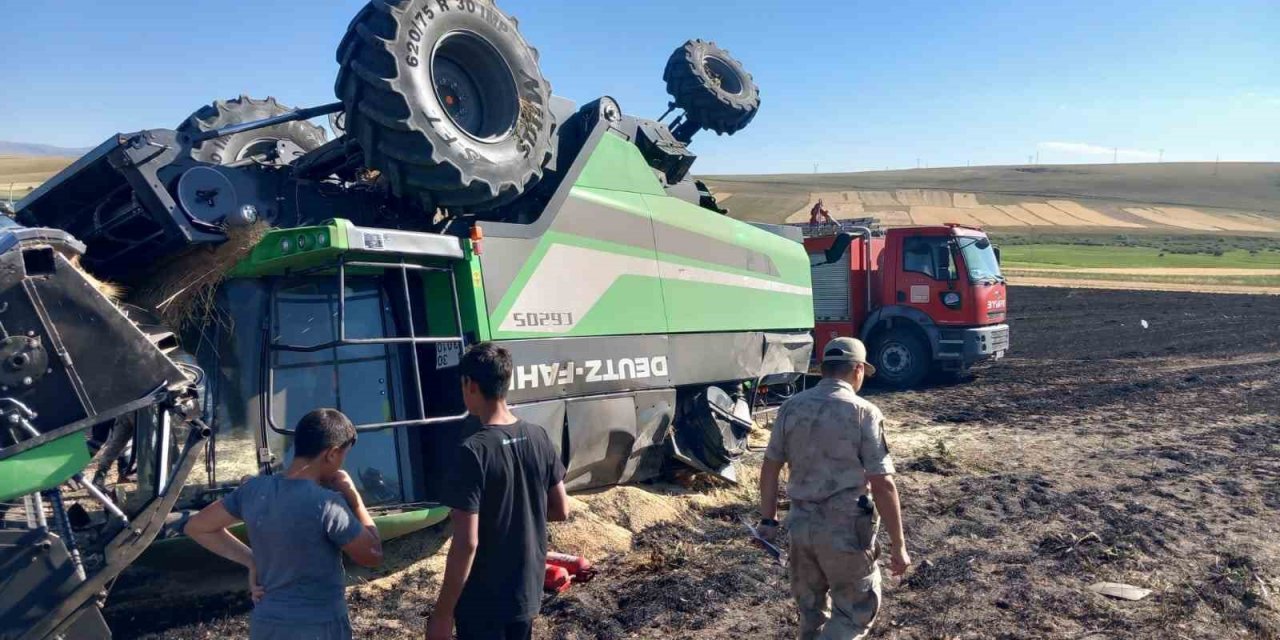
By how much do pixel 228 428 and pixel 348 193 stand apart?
1802 millimetres

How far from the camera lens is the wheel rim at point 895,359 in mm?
14078

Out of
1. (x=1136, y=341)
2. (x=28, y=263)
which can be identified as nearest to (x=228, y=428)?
(x=28, y=263)

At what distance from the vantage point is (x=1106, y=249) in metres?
53.4

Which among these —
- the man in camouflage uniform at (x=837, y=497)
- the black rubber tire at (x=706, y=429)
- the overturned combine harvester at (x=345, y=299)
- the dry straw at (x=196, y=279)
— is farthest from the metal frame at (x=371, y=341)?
the black rubber tire at (x=706, y=429)

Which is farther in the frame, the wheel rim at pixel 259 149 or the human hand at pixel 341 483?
the wheel rim at pixel 259 149

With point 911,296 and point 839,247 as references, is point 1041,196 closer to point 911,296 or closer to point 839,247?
point 911,296

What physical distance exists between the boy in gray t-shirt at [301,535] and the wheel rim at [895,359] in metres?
11.9

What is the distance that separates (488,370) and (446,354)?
2.43 metres

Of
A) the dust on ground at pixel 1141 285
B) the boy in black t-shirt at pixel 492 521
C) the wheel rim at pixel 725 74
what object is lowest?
the dust on ground at pixel 1141 285

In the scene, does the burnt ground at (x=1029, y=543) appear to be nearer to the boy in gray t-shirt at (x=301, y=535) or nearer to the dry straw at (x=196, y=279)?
the dry straw at (x=196, y=279)

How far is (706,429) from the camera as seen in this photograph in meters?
7.44

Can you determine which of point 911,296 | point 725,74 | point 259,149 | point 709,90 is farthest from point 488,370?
point 911,296

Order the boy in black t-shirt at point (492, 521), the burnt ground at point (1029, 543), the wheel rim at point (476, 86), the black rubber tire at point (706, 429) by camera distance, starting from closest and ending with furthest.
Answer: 1. the boy in black t-shirt at point (492, 521)
2. the burnt ground at point (1029, 543)
3. the wheel rim at point (476, 86)
4. the black rubber tire at point (706, 429)

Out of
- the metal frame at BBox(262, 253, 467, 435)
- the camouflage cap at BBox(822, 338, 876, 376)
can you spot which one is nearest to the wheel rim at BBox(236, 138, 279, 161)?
the metal frame at BBox(262, 253, 467, 435)
